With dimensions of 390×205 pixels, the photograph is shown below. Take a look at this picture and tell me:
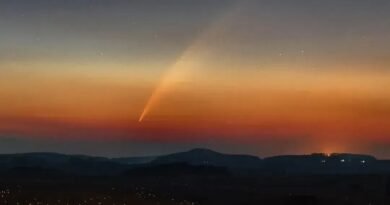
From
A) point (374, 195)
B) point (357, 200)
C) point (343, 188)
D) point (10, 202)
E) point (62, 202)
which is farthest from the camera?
point (343, 188)

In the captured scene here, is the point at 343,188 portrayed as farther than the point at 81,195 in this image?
Yes

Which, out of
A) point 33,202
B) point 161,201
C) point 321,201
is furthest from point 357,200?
point 33,202

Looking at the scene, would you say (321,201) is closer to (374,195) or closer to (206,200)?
(206,200)

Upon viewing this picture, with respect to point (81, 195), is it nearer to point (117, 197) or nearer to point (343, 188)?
point (117, 197)

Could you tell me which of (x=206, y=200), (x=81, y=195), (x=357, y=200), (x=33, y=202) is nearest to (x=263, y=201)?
(x=206, y=200)

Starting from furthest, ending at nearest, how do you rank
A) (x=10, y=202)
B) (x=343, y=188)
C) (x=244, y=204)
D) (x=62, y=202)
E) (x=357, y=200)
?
(x=343, y=188) < (x=357, y=200) < (x=244, y=204) < (x=62, y=202) < (x=10, y=202)

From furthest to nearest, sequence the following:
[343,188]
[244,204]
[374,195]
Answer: [343,188], [374,195], [244,204]

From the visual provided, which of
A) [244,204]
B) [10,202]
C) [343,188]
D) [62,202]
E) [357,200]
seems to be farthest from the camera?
[343,188]

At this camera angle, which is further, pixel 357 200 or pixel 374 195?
pixel 374 195
